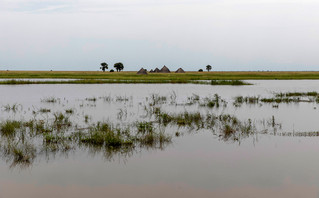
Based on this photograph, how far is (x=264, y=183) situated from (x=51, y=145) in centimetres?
601

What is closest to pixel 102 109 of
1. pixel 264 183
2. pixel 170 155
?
pixel 170 155

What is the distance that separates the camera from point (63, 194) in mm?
→ 6270

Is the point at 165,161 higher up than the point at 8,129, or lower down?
lower down

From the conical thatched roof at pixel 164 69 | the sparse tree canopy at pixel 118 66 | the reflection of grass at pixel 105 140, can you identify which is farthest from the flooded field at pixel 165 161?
the sparse tree canopy at pixel 118 66

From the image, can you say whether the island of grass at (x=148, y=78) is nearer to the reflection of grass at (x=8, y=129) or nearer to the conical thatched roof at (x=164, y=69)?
the conical thatched roof at (x=164, y=69)

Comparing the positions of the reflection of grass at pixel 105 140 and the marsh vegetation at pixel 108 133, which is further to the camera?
the reflection of grass at pixel 105 140

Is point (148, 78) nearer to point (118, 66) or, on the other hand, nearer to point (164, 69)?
point (164, 69)

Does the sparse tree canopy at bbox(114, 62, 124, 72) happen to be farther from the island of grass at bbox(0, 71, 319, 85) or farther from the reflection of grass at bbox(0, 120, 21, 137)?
the reflection of grass at bbox(0, 120, 21, 137)

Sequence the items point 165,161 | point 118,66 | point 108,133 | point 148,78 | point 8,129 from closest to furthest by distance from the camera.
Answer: point 165,161, point 108,133, point 8,129, point 148,78, point 118,66

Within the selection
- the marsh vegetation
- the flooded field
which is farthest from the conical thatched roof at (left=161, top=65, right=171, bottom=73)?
the flooded field

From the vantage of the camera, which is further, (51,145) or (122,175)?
(51,145)

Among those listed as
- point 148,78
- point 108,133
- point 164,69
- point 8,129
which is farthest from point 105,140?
point 164,69

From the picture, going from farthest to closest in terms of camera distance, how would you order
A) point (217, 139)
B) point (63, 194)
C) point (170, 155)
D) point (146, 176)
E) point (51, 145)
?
point (217, 139) → point (51, 145) → point (170, 155) → point (146, 176) → point (63, 194)

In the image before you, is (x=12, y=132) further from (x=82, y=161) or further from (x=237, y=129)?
(x=237, y=129)
